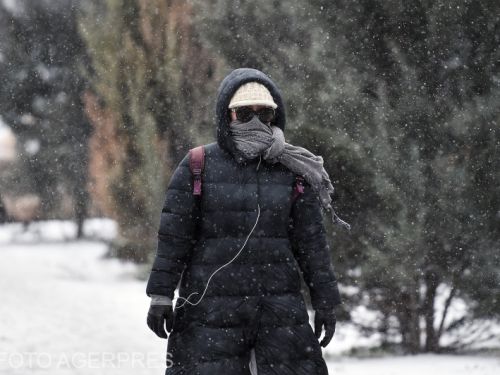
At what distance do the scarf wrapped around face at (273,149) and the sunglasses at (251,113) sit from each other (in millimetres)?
23

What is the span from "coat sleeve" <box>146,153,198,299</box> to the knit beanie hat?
374 mm

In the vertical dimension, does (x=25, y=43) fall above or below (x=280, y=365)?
above

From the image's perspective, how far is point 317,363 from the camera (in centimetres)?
333

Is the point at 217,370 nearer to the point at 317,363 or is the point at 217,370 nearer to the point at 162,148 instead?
the point at 317,363

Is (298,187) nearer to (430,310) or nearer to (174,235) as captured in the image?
(174,235)

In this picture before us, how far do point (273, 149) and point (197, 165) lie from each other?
338 millimetres

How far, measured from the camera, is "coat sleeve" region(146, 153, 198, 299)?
10.5 ft

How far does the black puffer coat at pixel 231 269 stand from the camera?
3.21 metres

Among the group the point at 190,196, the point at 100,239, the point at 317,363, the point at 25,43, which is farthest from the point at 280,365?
the point at 25,43

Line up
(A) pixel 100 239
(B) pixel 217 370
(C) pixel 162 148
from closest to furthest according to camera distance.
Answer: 1. (B) pixel 217 370
2. (C) pixel 162 148
3. (A) pixel 100 239

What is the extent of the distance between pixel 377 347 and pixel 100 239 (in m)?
11.2

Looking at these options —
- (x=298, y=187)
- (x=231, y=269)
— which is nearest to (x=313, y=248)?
(x=298, y=187)

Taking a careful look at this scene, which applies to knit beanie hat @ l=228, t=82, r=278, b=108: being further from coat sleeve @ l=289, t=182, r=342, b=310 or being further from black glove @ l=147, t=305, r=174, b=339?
black glove @ l=147, t=305, r=174, b=339

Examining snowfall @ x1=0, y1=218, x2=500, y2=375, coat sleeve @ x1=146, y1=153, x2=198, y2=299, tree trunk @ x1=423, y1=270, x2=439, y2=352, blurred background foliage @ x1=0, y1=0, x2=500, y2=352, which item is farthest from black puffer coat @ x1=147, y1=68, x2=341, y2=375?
tree trunk @ x1=423, y1=270, x2=439, y2=352
